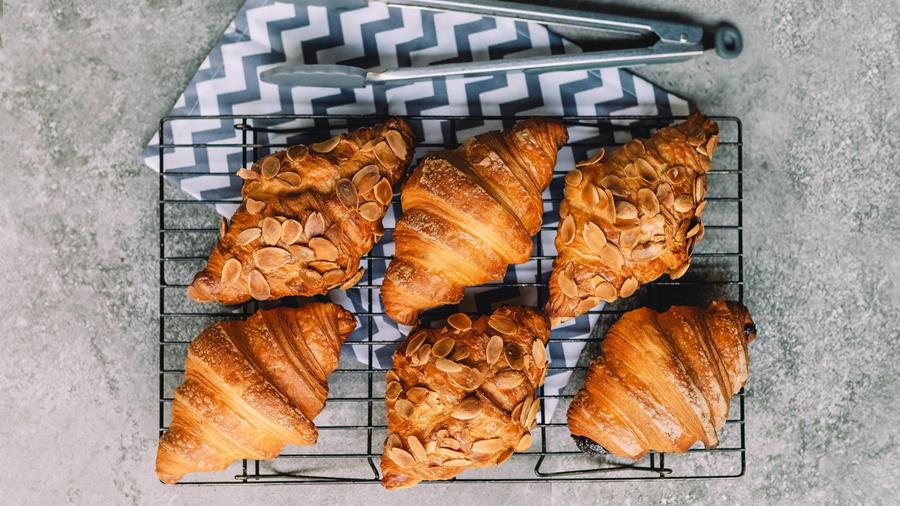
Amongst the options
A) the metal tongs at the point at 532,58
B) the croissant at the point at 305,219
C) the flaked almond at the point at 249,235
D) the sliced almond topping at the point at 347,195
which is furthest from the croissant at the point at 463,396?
the metal tongs at the point at 532,58

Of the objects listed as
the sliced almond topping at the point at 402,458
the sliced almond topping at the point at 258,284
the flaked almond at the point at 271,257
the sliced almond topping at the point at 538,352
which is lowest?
the sliced almond topping at the point at 402,458

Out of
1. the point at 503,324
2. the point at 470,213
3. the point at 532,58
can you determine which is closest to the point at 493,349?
the point at 503,324

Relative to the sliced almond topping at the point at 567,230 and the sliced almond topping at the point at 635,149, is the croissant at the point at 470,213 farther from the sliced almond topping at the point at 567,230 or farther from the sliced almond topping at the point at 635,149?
the sliced almond topping at the point at 635,149

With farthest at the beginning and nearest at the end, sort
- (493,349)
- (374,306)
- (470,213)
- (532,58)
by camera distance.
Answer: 1. (374,306)
2. (532,58)
3. (493,349)
4. (470,213)

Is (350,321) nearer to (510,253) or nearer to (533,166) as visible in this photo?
(510,253)

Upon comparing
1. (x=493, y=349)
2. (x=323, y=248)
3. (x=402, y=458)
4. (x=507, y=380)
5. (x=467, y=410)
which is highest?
(x=323, y=248)

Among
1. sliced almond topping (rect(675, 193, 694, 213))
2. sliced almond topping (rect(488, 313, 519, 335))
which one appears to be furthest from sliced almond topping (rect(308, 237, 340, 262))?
sliced almond topping (rect(675, 193, 694, 213))

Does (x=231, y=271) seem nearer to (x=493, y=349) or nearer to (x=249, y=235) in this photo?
(x=249, y=235)
